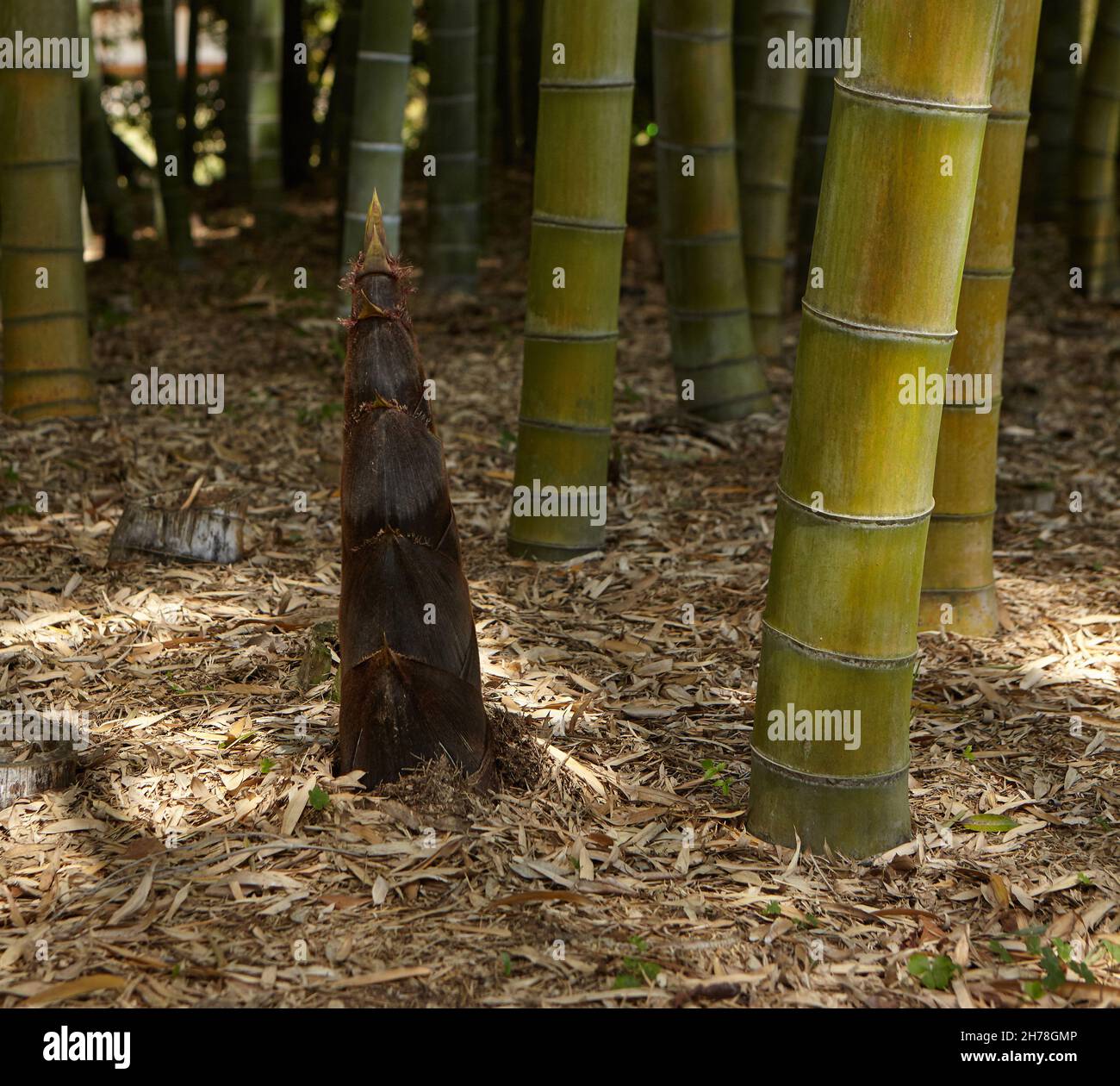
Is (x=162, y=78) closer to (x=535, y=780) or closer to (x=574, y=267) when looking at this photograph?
(x=574, y=267)

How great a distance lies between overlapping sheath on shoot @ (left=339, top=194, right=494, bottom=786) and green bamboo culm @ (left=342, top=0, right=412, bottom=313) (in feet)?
11.1

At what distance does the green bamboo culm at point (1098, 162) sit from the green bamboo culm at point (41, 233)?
5.01 metres

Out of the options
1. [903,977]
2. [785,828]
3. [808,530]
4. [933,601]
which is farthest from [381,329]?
[933,601]

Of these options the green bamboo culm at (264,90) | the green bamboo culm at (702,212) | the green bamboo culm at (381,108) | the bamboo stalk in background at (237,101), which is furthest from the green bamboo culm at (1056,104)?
the bamboo stalk in background at (237,101)

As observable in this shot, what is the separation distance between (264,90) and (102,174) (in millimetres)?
1219

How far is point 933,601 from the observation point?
129 inches

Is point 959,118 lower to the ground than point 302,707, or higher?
higher

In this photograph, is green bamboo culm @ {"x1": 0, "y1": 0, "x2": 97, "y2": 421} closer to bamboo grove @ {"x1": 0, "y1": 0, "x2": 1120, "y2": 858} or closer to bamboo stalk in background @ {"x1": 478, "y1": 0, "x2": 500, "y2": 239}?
bamboo grove @ {"x1": 0, "y1": 0, "x2": 1120, "y2": 858}

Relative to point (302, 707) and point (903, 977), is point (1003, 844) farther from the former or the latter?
point (302, 707)

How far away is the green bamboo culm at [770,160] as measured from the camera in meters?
5.45

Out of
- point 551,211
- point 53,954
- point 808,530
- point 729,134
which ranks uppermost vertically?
point 729,134

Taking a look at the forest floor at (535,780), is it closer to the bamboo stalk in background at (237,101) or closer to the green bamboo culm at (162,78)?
the green bamboo culm at (162,78)

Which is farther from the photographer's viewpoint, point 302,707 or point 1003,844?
point 302,707

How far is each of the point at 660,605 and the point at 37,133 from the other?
2775mm
